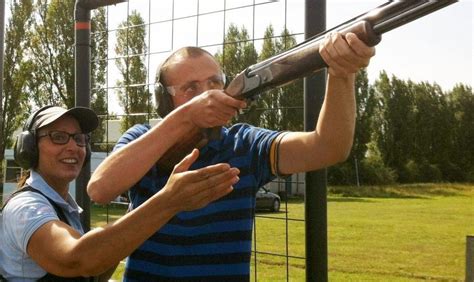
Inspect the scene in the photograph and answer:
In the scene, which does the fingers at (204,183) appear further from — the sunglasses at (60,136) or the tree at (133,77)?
the tree at (133,77)

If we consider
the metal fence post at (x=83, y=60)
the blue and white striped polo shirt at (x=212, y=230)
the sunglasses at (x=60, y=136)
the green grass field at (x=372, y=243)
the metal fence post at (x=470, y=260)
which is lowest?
the green grass field at (x=372, y=243)

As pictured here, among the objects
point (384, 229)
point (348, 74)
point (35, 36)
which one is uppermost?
point (35, 36)

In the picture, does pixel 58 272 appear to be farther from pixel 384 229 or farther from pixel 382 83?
pixel 382 83

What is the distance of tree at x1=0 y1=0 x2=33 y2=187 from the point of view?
79.7ft

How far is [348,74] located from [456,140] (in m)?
40.9

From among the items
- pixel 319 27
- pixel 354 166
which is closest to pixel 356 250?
pixel 319 27

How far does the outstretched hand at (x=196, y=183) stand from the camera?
1.40 m

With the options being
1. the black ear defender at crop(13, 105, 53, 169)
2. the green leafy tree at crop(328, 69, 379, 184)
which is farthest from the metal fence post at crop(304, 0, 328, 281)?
the green leafy tree at crop(328, 69, 379, 184)

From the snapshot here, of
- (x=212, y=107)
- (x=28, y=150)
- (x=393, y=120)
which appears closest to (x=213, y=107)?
(x=212, y=107)

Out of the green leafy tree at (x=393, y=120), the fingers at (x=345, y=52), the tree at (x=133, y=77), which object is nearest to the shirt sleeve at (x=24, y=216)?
the fingers at (x=345, y=52)

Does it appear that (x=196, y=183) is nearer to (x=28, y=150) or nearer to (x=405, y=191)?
(x=28, y=150)

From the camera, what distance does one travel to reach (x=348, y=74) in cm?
168

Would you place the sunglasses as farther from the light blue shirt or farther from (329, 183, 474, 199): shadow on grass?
(329, 183, 474, 199): shadow on grass

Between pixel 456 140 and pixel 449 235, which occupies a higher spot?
pixel 456 140
